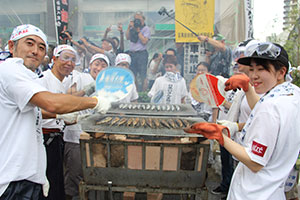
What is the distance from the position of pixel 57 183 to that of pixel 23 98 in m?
1.72

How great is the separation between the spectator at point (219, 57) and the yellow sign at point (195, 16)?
0.54 metres

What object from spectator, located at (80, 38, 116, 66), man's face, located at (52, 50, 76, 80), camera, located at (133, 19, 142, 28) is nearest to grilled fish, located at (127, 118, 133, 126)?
man's face, located at (52, 50, 76, 80)

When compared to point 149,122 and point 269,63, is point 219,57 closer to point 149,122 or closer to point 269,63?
point 149,122

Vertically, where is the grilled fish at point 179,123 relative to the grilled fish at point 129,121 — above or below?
below

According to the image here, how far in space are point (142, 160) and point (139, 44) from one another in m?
5.22

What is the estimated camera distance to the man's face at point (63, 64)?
10.2 ft

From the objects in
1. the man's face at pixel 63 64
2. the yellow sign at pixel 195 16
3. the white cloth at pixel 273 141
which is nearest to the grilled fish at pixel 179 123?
the white cloth at pixel 273 141

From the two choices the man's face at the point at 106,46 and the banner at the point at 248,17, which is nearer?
the banner at the point at 248,17

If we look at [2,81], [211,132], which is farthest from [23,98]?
[211,132]

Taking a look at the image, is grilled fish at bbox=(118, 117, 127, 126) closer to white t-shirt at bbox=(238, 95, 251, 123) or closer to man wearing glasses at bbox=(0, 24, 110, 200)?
man wearing glasses at bbox=(0, 24, 110, 200)

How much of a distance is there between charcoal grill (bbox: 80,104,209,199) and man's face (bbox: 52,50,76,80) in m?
1.15

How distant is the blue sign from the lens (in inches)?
103

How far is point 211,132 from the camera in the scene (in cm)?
166

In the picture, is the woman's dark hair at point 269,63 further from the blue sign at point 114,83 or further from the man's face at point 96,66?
the man's face at point 96,66
